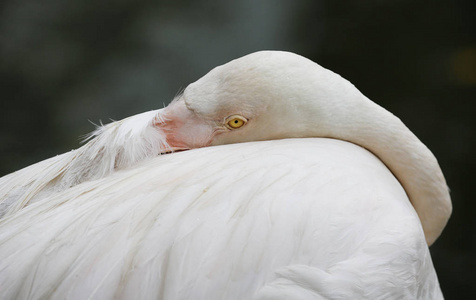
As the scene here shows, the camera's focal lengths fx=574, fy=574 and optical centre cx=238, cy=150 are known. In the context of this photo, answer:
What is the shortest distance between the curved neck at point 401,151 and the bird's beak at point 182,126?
336mm

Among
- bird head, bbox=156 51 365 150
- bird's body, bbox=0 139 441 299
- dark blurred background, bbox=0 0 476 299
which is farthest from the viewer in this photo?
dark blurred background, bbox=0 0 476 299

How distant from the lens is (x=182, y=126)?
1.46 m

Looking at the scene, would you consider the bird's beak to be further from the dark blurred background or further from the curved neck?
the dark blurred background

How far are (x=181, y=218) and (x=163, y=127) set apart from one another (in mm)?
371

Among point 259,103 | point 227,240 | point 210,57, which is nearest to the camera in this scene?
point 227,240

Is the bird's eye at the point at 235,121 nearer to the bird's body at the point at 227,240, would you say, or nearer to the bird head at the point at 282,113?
the bird head at the point at 282,113

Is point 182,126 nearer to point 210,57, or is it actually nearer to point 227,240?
point 227,240

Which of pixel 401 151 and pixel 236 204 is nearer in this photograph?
pixel 236 204

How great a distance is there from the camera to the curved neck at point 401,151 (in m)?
1.47

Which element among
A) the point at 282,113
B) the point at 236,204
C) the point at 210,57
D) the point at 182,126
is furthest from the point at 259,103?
the point at 210,57

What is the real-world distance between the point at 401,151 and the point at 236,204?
556 mm

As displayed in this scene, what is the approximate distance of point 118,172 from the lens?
1.39 metres

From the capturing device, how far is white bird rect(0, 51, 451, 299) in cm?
109

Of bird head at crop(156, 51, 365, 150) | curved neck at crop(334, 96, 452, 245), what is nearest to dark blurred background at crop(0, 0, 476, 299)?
curved neck at crop(334, 96, 452, 245)
